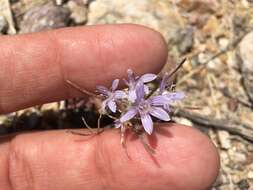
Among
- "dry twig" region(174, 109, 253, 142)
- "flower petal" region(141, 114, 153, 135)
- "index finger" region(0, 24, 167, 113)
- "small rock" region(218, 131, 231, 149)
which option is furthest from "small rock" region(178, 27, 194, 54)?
"flower petal" region(141, 114, 153, 135)

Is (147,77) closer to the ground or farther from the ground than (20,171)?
farther from the ground

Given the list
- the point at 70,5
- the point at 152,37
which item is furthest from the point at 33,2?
the point at 152,37

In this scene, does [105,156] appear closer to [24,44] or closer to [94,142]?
[94,142]

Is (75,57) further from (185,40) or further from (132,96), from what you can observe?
(185,40)

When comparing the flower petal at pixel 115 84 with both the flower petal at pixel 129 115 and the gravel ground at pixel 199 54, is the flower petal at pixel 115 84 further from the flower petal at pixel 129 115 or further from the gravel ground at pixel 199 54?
the gravel ground at pixel 199 54

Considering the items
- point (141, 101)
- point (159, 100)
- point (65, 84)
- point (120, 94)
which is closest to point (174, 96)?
point (159, 100)

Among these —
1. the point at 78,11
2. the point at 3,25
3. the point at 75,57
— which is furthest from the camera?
the point at 78,11
